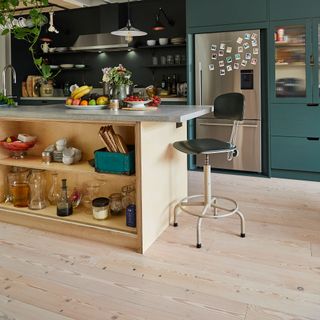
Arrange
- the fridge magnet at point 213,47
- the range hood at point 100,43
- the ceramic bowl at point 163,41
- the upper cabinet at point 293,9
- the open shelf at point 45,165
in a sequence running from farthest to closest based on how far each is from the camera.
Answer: the range hood at point 100,43 < the ceramic bowl at point 163,41 < the fridge magnet at point 213,47 < the upper cabinet at point 293,9 < the open shelf at point 45,165

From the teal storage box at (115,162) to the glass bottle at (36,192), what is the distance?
71 centimetres

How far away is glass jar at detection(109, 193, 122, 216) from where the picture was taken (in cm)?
275

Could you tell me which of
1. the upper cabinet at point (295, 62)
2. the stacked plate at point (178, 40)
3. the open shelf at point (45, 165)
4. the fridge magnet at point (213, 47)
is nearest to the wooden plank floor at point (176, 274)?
the open shelf at point (45, 165)

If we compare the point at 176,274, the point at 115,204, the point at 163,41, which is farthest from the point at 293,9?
the point at 176,274

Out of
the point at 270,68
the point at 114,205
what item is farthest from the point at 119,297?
the point at 270,68

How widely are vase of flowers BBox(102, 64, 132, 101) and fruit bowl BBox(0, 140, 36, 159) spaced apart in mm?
773

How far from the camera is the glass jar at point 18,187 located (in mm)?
2998

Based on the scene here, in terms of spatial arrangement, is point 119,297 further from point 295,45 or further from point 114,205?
point 295,45

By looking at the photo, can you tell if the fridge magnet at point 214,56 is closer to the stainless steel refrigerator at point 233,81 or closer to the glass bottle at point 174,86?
the stainless steel refrigerator at point 233,81

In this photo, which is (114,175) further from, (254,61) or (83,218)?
(254,61)

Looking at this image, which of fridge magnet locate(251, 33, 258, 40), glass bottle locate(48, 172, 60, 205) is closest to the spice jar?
glass bottle locate(48, 172, 60, 205)

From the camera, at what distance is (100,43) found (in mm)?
6008

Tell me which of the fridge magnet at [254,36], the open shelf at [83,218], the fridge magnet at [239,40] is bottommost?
the open shelf at [83,218]

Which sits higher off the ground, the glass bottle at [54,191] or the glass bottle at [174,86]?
the glass bottle at [174,86]
